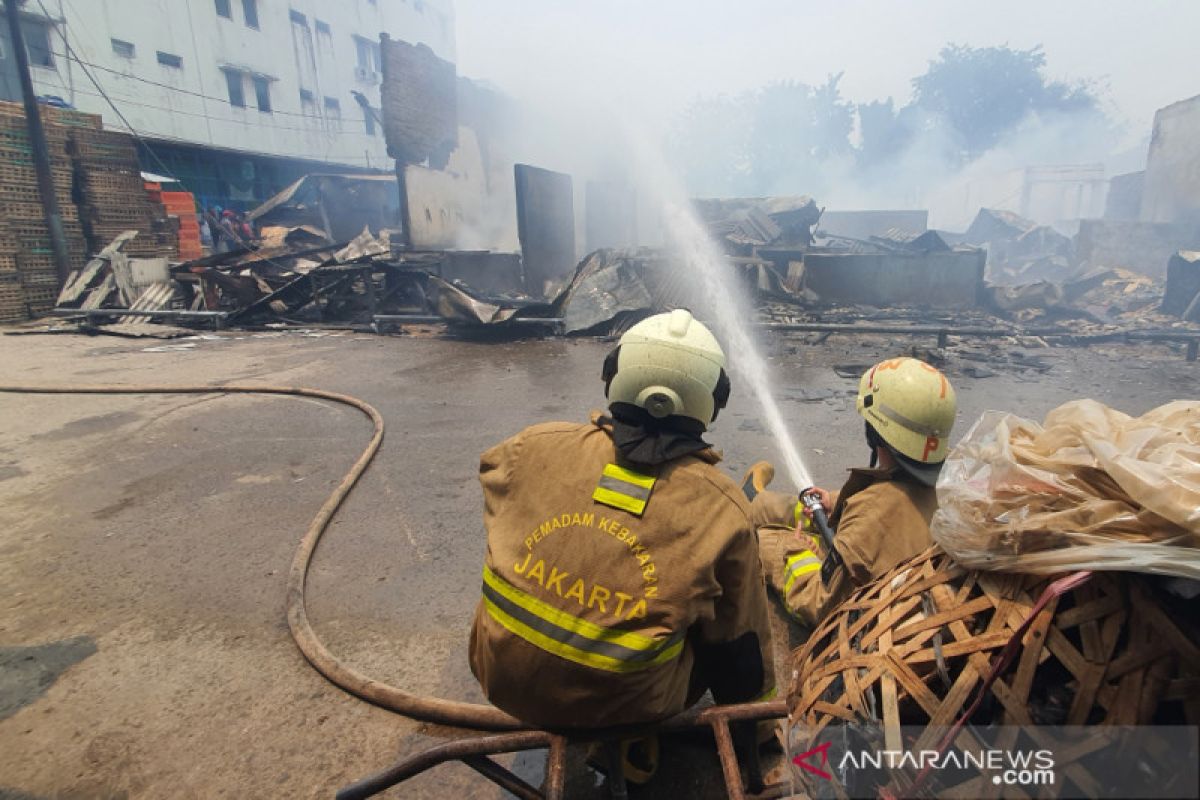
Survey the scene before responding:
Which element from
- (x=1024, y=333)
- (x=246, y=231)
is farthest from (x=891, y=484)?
(x=246, y=231)

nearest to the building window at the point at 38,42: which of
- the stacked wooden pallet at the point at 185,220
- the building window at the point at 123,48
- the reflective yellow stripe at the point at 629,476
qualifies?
the building window at the point at 123,48

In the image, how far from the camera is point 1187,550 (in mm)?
1021

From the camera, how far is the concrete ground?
7.28 ft

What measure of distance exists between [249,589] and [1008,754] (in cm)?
336

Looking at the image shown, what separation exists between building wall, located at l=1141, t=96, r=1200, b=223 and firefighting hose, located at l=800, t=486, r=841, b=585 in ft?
80.5

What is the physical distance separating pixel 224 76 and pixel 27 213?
81.5 feet

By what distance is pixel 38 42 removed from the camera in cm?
2444

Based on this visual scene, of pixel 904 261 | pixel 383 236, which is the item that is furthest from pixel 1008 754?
pixel 383 236

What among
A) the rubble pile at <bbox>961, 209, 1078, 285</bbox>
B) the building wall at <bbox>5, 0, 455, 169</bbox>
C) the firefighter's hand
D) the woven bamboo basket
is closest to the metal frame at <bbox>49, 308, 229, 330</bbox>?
the firefighter's hand

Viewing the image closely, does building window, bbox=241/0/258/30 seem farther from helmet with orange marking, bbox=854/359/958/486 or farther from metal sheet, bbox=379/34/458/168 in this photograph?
helmet with orange marking, bbox=854/359/958/486

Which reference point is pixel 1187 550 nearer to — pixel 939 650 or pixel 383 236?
pixel 939 650

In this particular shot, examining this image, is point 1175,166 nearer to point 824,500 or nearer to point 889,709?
point 824,500

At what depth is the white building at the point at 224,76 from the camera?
83.5 feet

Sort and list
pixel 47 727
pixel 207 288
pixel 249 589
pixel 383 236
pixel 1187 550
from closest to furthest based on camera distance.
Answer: pixel 1187 550
pixel 47 727
pixel 249 589
pixel 207 288
pixel 383 236
